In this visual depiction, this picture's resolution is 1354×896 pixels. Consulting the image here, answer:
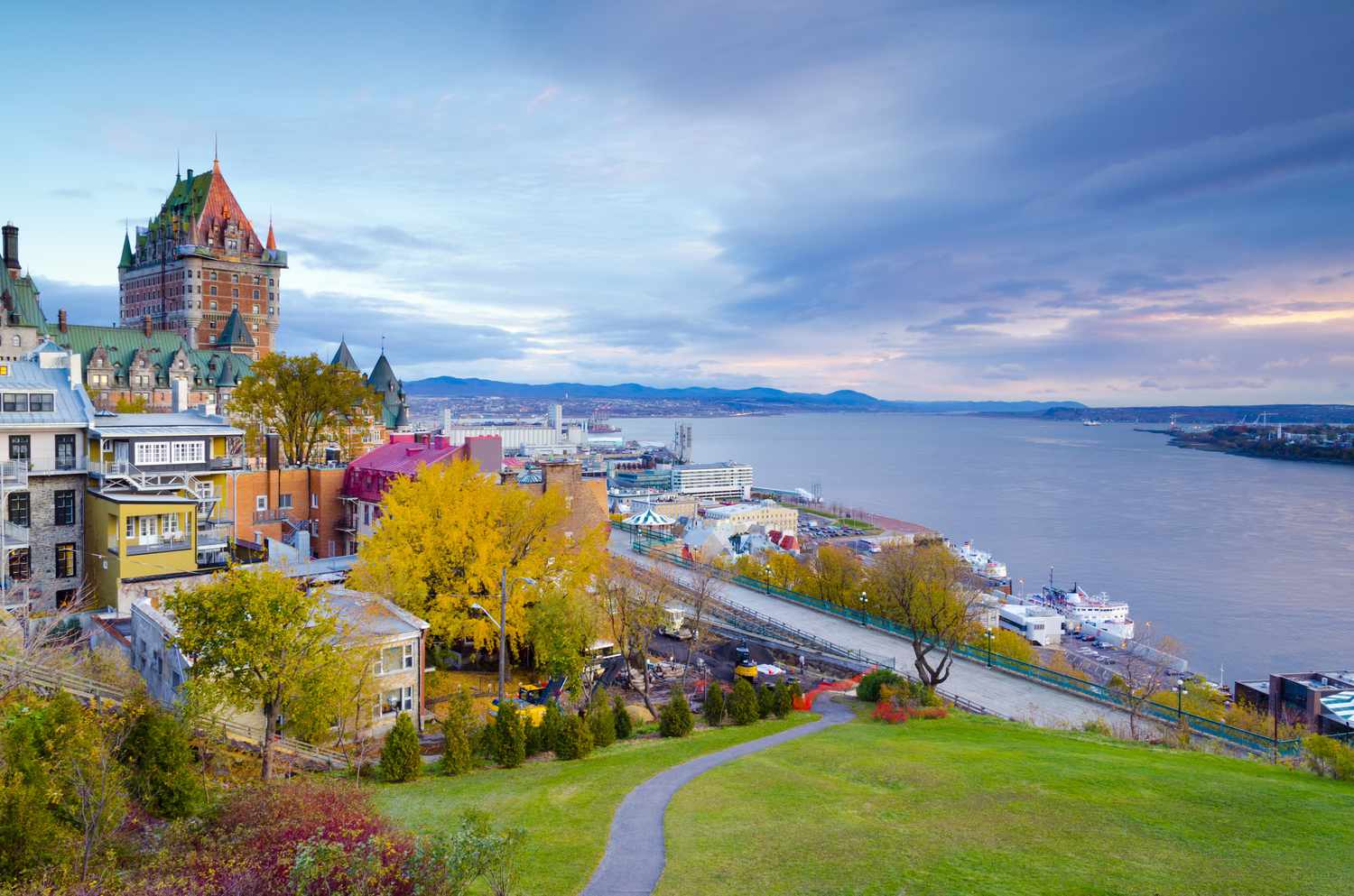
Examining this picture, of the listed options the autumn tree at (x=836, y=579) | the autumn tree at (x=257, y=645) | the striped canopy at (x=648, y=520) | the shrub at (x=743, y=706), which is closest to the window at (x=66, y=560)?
the autumn tree at (x=257, y=645)

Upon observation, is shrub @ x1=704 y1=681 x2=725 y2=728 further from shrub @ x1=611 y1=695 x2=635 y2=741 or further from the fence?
the fence

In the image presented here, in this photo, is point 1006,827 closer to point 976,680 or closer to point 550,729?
point 550,729

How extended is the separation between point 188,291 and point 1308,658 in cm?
15157

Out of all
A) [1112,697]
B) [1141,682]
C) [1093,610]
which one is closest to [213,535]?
[1112,697]

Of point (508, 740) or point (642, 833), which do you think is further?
point (508, 740)

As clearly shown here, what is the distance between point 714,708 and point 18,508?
28.8m

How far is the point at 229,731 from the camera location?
2244 centimetres

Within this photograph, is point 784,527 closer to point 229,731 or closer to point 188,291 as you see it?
point 188,291

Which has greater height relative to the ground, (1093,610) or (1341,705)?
(1341,705)

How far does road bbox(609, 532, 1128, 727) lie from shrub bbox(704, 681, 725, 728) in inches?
419

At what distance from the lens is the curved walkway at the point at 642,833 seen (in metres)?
13.5

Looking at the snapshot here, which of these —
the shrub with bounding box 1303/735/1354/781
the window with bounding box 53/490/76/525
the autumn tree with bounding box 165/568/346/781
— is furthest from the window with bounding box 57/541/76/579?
the shrub with bounding box 1303/735/1354/781

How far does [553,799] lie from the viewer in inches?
725

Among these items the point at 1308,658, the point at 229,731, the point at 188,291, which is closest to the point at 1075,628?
the point at 1308,658
